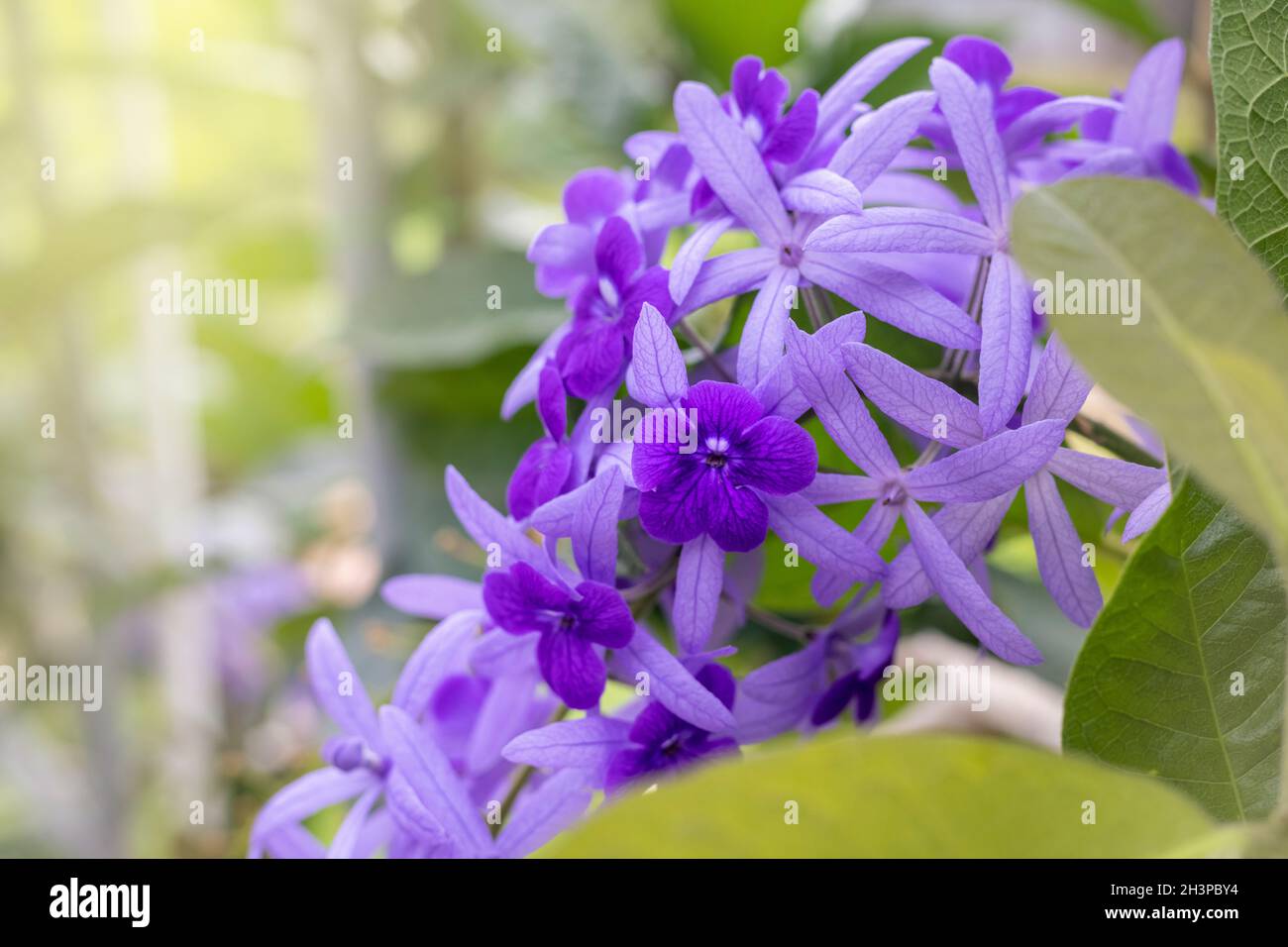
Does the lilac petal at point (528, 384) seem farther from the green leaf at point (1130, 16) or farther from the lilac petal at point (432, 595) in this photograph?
the green leaf at point (1130, 16)

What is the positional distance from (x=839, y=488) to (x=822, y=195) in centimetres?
6

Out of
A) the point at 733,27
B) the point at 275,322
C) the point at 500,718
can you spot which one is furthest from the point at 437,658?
the point at 275,322

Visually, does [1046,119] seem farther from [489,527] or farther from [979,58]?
[489,527]

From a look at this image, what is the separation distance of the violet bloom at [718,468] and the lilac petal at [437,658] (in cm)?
6

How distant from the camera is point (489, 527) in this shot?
0.23 meters

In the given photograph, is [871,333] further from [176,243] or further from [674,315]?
[176,243]

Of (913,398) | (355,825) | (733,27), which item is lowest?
(355,825)

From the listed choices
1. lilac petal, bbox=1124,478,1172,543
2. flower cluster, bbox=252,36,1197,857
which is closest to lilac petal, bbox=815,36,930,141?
flower cluster, bbox=252,36,1197,857

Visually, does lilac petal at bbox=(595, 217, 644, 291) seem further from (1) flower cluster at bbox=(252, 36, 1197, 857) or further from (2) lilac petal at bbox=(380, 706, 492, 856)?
(2) lilac petal at bbox=(380, 706, 492, 856)

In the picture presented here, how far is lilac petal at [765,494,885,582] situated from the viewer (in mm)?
206

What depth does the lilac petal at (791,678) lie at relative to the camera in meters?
0.23

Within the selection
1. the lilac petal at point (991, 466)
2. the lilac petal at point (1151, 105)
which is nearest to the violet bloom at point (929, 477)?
the lilac petal at point (991, 466)

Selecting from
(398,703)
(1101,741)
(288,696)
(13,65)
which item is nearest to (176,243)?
(13,65)

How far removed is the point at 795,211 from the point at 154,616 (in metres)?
0.80
